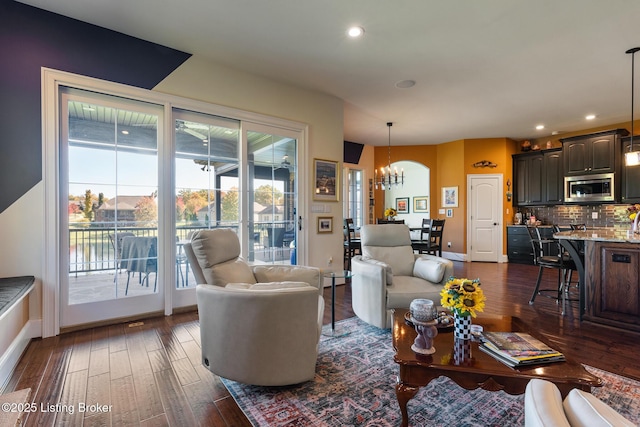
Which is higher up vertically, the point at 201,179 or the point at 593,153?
the point at 593,153

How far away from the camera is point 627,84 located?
13.6 ft

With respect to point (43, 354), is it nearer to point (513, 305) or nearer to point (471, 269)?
point (513, 305)

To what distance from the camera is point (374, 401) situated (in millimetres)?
1787

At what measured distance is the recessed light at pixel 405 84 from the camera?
4086 millimetres

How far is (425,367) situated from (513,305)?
9.49ft

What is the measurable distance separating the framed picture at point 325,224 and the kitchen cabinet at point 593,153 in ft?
18.0

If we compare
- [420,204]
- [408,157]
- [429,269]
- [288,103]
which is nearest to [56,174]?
[288,103]

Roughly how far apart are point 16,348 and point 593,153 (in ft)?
29.1

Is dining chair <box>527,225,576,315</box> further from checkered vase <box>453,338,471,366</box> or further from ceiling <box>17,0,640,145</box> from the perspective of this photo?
checkered vase <box>453,338,471,366</box>

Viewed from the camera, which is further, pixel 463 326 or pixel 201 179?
pixel 201 179

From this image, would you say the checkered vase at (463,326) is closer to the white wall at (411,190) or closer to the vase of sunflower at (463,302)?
the vase of sunflower at (463,302)

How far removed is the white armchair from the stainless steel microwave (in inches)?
202

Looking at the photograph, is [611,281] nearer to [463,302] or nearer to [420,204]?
[463,302]

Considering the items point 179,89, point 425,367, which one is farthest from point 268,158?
point 425,367
